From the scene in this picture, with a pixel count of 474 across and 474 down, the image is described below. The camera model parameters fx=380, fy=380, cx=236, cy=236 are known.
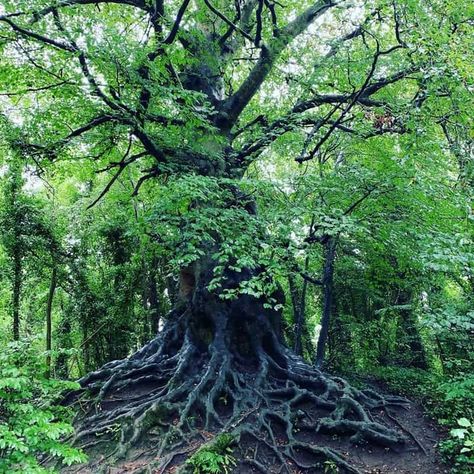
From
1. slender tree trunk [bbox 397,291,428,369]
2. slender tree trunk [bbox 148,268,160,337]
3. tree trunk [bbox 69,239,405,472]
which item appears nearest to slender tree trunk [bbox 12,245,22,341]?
slender tree trunk [bbox 148,268,160,337]

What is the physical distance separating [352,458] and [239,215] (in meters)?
3.78

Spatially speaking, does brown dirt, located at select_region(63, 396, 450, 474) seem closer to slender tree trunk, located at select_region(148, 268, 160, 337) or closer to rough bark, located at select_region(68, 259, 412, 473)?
rough bark, located at select_region(68, 259, 412, 473)

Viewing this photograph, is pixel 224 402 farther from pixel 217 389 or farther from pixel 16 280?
pixel 16 280

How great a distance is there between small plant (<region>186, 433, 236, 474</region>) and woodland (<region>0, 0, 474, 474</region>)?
3 centimetres

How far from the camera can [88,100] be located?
17.1 ft

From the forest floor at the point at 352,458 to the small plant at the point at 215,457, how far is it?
14cm

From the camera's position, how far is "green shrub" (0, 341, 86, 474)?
252 centimetres

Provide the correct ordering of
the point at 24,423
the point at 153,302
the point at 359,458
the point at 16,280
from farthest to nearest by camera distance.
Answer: the point at 153,302 < the point at 16,280 < the point at 359,458 < the point at 24,423

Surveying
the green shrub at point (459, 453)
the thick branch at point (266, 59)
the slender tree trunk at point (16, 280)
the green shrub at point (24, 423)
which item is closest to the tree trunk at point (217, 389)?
the green shrub at point (459, 453)

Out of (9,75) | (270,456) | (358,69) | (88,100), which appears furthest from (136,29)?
(270,456)

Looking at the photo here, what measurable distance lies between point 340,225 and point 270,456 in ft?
11.0

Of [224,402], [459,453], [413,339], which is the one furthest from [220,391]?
[413,339]

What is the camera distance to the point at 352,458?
17.3ft

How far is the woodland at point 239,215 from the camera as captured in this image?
191 inches
